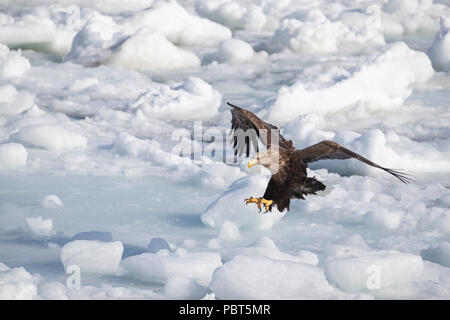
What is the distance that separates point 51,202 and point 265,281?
10.8ft

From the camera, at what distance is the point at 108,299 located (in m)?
5.39

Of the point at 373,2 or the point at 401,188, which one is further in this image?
the point at 373,2

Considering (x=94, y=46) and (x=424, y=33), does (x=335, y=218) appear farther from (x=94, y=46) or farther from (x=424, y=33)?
(x=424, y=33)

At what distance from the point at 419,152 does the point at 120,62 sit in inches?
278

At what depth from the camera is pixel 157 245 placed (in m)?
6.31

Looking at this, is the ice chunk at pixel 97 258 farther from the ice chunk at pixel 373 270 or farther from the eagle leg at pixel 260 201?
the ice chunk at pixel 373 270

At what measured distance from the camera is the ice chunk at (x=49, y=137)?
959cm

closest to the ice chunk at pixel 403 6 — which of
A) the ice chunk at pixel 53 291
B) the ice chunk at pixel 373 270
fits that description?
the ice chunk at pixel 373 270

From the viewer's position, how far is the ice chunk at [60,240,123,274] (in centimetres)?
595

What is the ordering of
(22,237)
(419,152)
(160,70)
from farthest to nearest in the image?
(160,70) → (419,152) → (22,237)

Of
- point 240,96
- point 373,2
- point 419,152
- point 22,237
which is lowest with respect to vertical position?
point 22,237

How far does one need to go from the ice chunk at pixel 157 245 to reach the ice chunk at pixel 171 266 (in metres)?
0.28

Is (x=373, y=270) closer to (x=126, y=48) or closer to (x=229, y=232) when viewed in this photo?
(x=229, y=232)

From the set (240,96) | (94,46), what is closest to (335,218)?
(240,96)
